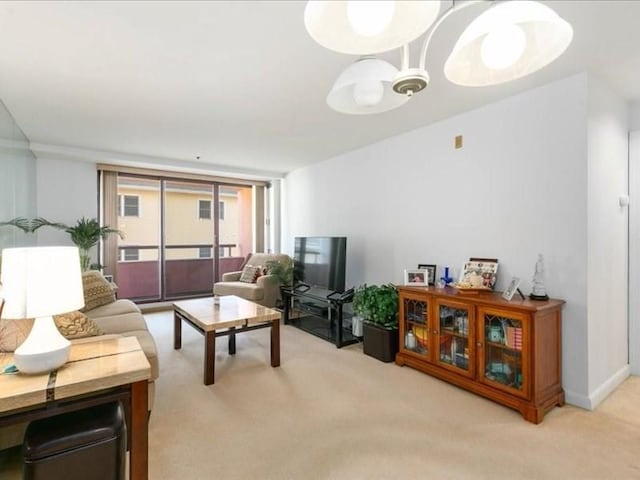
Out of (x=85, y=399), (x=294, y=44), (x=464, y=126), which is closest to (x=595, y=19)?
(x=464, y=126)

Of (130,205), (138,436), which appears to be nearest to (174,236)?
(130,205)

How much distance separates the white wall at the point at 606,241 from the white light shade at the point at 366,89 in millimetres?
1712

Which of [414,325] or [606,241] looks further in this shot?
[414,325]

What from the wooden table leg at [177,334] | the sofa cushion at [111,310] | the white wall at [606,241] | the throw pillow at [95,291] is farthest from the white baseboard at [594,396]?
the throw pillow at [95,291]

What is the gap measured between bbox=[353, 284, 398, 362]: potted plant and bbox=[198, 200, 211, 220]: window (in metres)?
3.87

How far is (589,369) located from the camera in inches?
90.5

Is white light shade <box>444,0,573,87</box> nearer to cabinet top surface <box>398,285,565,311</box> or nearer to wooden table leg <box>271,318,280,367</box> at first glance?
cabinet top surface <box>398,285,565,311</box>

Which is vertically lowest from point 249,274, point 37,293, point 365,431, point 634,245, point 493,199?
point 365,431

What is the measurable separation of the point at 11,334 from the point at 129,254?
4.44m

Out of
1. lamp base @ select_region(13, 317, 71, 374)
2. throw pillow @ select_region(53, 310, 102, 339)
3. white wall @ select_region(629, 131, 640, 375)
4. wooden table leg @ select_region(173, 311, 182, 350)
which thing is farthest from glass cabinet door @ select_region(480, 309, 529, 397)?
wooden table leg @ select_region(173, 311, 182, 350)

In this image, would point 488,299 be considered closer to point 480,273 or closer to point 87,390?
point 480,273

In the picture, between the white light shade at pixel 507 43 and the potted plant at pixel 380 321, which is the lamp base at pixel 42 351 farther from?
the potted plant at pixel 380 321

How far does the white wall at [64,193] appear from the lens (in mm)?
4453

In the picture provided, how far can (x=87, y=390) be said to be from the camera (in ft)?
4.35
